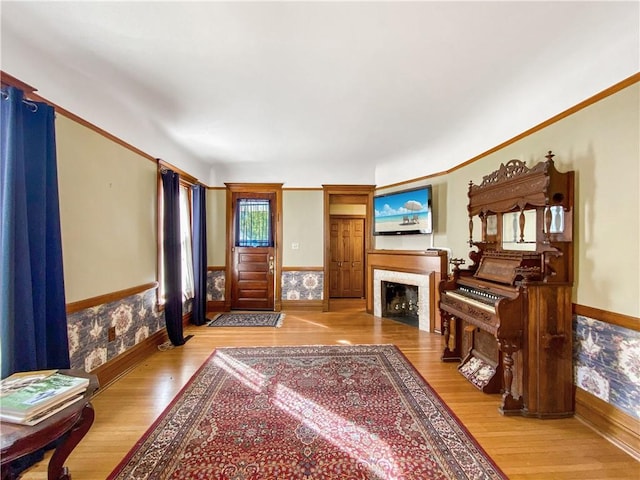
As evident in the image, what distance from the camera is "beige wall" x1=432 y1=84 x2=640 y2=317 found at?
5.85 feet

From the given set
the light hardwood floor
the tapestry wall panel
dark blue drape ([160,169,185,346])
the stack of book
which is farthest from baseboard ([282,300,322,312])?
the stack of book

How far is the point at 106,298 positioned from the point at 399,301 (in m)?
4.12

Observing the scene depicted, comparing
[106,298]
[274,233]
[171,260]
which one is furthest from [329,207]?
[106,298]

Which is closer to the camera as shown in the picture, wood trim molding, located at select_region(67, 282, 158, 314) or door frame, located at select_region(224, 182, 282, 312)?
wood trim molding, located at select_region(67, 282, 158, 314)

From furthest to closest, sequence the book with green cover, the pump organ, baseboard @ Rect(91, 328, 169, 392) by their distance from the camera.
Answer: baseboard @ Rect(91, 328, 169, 392) → the pump organ → the book with green cover

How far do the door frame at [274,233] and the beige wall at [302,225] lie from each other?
0.09m

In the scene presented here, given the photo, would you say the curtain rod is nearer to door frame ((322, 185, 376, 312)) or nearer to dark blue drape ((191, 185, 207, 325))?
dark blue drape ((191, 185, 207, 325))

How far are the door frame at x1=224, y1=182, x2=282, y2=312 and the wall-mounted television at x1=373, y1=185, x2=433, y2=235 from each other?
1.74 metres

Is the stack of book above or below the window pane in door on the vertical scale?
below

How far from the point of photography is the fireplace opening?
4.67 meters

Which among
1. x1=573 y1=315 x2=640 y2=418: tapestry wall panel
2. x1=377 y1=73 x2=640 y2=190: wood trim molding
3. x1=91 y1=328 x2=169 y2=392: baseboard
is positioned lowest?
x1=91 y1=328 x2=169 y2=392: baseboard

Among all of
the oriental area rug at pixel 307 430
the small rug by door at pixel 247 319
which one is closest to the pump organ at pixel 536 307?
the oriental area rug at pixel 307 430

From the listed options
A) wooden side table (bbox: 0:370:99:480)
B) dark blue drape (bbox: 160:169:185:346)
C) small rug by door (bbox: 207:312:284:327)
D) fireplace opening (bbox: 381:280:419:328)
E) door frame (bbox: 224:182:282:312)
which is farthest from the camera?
door frame (bbox: 224:182:282:312)

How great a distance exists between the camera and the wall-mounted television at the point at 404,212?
13.8 ft
